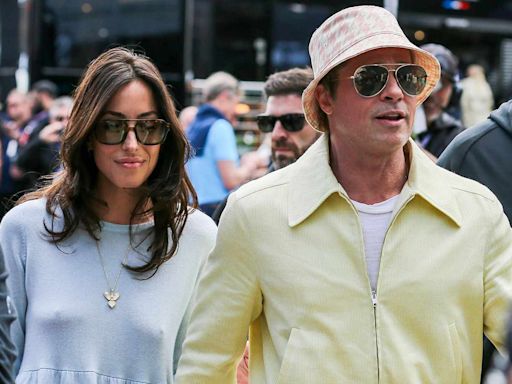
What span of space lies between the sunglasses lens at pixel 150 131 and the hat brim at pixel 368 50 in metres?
0.79

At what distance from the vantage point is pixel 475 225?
367 cm

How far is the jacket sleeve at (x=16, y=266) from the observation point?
173 inches

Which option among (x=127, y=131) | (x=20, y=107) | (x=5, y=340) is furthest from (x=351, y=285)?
(x=20, y=107)

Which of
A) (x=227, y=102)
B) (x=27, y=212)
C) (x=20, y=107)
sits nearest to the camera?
(x=27, y=212)

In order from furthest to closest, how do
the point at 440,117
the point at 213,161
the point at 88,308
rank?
the point at 213,161 → the point at 440,117 → the point at 88,308

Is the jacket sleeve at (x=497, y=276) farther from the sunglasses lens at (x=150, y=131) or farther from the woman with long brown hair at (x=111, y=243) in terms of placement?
the sunglasses lens at (x=150, y=131)

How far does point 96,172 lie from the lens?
487cm

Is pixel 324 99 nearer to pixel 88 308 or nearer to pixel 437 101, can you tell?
pixel 88 308

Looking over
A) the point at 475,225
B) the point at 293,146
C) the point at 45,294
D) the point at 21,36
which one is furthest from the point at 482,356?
the point at 21,36

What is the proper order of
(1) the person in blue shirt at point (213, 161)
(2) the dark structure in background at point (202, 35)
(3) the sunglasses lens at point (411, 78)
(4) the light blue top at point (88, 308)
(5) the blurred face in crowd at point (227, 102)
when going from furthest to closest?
(2) the dark structure in background at point (202, 35), (5) the blurred face in crowd at point (227, 102), (1) the person in blue shirt at point (213, 161), (4) the light blue top at point (88, 308), (3) the sunglasses lens at point (411, 78)

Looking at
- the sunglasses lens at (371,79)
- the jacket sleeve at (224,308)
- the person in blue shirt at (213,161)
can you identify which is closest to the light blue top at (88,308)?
the jacket sleeve at (224,308)

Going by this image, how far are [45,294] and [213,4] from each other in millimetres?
10673

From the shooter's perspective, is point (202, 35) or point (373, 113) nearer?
point (373, 113)

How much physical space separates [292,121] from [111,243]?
176cm
